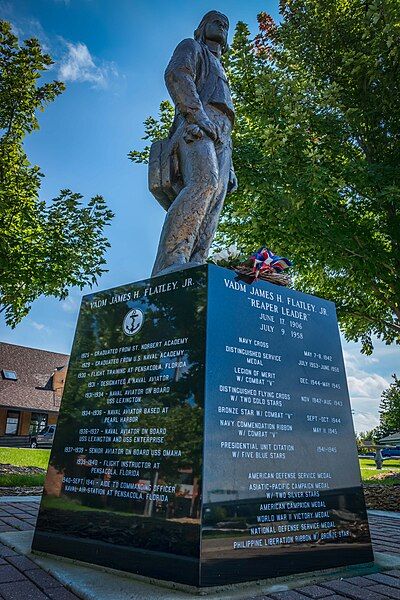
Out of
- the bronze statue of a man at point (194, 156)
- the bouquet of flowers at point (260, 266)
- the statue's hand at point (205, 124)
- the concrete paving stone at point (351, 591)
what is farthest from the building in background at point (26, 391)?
the concrete paving stone at point (351, 591)

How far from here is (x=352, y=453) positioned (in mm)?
3664

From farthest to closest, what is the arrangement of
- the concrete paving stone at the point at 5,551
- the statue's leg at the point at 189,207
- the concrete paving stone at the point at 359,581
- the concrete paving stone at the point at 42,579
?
1. the statue's leg at the point at 189,207
2. the concrete paving stone at the point at 5,551
3. the concrete paving stone at the point at 359,581
4. the concrete paving stone at the point at 42,579

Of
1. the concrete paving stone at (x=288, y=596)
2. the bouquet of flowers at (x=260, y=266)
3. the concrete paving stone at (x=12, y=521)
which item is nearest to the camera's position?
the concrete paving stone at (x=288, y=596)

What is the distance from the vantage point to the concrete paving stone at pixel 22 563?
117 inches

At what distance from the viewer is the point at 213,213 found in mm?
4586

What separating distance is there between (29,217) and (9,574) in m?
8.79

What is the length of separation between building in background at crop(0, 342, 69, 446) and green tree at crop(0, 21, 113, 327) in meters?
24.1

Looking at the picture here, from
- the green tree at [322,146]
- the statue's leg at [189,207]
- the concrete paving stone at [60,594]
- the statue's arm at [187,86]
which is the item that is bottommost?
the concrete paving stone at [60,594]

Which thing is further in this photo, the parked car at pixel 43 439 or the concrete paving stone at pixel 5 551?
the parked car at pixel 43 439

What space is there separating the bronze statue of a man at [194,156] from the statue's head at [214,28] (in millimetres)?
10

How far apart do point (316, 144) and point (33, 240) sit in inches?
276

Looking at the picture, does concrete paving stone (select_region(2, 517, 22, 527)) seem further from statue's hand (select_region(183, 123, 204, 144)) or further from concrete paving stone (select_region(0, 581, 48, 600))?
statue's hand (select_region(183, 123, 204, 144))

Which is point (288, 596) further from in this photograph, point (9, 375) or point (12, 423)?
point (9, 375)

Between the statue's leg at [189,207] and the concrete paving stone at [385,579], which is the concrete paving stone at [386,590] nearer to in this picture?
the concrete paving stone at [385,579]
